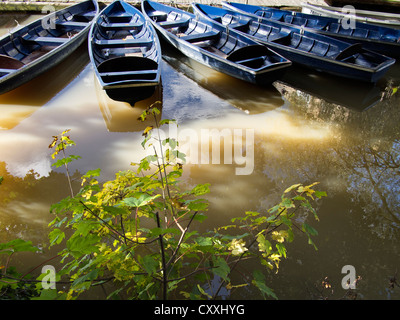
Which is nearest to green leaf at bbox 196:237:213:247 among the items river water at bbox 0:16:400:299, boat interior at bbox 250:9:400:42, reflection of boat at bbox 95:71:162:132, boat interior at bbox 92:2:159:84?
river water at bbox 0:16:400:299

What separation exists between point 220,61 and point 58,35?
5617mm

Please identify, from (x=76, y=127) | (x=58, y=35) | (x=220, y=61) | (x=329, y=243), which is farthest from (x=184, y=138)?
(x=58, y=35)

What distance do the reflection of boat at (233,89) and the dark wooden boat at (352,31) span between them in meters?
2.68

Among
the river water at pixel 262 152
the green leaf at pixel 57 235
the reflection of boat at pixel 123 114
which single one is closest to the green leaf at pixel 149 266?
the green leaf at pixel 57 235

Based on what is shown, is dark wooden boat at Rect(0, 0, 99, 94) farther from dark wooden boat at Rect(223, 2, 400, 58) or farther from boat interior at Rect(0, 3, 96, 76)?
dark wooden boat at Rect(223, 2, 400, 58)

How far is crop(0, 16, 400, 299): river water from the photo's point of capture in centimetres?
334

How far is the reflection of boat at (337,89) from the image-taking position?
6.53 metres

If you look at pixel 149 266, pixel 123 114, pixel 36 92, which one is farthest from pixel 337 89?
pixel 36 92

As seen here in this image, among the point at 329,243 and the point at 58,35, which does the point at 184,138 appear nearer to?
the point at 329,243

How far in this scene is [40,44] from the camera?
8000mm

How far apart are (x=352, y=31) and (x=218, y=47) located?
3.79 m

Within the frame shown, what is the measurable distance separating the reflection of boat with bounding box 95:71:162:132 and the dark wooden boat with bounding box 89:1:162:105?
278 mm
